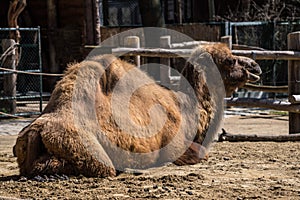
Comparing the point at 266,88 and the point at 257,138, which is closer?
the point at 257,138

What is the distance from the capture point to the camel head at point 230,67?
768 centimetres

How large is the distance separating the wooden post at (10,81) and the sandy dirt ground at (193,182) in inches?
244

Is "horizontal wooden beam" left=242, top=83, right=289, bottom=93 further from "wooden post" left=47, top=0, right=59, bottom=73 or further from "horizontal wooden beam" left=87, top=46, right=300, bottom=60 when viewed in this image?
"wooden post" left=47, top=0, right=59, bottom=73

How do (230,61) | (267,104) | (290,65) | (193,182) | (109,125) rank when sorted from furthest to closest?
1. (290,65)
2. (267,104)
3. (230,61)
4. (109,125)
5. (193,182)

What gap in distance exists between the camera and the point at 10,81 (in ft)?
46.1

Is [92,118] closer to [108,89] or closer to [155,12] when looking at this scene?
[108,89]

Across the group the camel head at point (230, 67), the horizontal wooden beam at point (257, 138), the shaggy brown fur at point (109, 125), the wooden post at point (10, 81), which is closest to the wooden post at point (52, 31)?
the wooden post at point (10, 81)

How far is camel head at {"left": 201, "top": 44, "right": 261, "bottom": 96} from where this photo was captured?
7.68 m

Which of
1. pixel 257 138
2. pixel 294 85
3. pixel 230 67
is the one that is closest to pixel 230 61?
pixel 230 67

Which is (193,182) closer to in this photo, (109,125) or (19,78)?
(109,125)

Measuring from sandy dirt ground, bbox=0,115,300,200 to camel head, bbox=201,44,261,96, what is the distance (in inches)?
32.7

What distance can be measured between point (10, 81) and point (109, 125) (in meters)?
8.09

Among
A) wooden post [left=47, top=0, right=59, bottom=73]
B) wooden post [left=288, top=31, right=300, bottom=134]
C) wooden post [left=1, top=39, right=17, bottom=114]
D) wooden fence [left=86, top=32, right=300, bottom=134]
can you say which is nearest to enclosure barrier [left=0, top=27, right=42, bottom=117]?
wooden post [left=1, top=39, right=17, bottom=114]

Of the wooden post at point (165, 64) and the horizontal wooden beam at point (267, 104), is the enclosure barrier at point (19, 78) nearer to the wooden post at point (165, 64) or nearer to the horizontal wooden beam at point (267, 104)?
the wooden post at point (165, 64)
